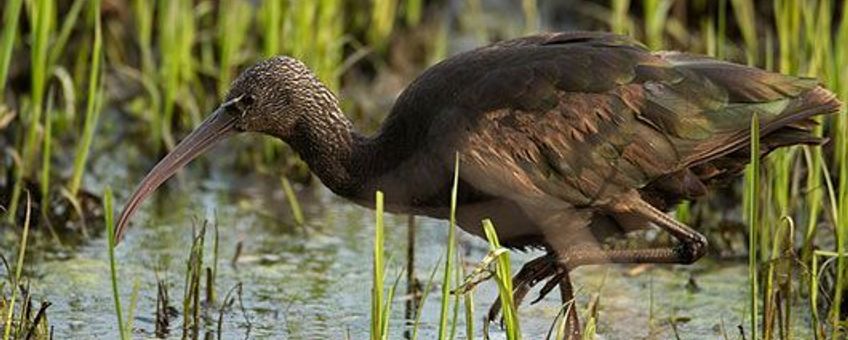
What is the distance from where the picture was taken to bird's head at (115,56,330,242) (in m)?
6.10

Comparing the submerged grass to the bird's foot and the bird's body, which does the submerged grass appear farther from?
the bird's foot

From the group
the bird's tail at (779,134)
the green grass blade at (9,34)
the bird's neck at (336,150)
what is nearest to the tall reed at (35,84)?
the green grass blade at (9,34)

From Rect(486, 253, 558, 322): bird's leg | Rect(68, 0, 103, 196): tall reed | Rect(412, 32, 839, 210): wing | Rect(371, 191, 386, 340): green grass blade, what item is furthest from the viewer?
Rect(68, 0, 103, 196): tall reed

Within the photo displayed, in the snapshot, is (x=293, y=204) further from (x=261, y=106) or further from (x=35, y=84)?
(x=261, y=106)

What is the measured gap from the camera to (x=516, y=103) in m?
5.89

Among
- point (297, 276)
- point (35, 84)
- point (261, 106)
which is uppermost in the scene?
point (35, 84)

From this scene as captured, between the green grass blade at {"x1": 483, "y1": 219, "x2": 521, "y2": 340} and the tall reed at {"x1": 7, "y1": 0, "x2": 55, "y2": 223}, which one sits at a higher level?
the tall reed at {"x1": 7, "y1": 0, "x2": 55, "y2": 223}

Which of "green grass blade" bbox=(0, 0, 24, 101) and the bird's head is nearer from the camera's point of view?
the bird's head

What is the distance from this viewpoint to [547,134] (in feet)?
19.5

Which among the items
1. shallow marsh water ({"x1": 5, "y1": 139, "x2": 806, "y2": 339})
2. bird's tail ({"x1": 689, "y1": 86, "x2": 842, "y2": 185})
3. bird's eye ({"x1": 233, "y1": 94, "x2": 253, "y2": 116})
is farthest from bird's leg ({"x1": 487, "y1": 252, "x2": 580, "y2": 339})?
bird's eye ({"x1": 233, "y1": 94, "x2": 253, "y2": 116})

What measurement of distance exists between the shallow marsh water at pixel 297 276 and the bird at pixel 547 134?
0.96ft

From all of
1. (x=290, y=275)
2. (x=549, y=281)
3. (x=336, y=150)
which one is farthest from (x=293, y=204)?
(x=549, y=281)

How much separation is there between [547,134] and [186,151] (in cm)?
106

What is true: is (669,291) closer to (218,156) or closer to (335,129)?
(335,129)
